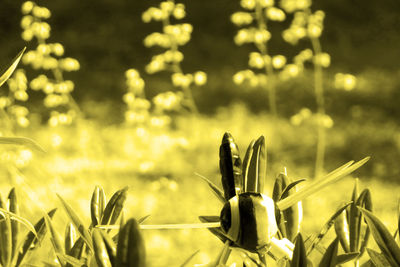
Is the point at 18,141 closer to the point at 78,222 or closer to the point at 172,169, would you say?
the point at 78,222

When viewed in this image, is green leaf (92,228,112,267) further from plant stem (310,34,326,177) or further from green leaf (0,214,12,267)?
plant stem (310,34,326,177)

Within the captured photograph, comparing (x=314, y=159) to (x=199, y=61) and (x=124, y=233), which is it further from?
(x=124, y=233)

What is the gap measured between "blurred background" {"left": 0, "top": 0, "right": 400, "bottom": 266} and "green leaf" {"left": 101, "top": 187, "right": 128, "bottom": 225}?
2487 mm

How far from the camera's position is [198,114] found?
446cm

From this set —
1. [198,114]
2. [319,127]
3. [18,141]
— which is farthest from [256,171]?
[198,114]

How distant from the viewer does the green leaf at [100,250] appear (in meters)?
0.29

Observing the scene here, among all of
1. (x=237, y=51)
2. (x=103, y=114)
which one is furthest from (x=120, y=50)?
(x=237, y=51)

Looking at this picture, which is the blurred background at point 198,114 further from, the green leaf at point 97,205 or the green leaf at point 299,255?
the green leaf at point 299,255

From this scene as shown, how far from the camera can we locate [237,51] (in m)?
5.08

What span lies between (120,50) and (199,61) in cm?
74

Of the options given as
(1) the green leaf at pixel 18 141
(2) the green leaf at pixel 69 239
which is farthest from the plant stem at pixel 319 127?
(1) the green leaf at pixel 18 141

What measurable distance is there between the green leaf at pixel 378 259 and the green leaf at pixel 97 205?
0.18 m

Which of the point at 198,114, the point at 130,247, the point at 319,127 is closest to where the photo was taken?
the point at 130,247

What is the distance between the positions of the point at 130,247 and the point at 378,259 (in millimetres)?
158
